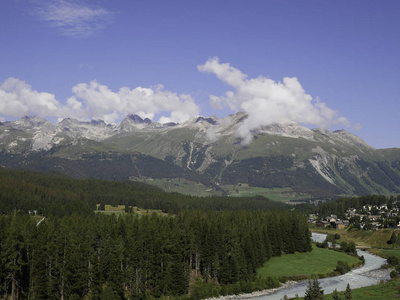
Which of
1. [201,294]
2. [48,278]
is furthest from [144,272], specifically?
[48,278]

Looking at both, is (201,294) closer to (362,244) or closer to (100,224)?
(100,224)

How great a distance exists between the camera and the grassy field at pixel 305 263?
123m

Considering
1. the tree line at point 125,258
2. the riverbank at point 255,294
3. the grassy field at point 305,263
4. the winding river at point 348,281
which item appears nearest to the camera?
the tree line at point 125,258

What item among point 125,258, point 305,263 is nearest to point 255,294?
point 125,258

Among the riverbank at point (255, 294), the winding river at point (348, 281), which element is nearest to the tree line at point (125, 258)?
the riverbank at point (255, 294)

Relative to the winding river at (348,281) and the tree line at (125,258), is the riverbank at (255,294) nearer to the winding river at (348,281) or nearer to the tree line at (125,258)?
the winding river at (348,281)

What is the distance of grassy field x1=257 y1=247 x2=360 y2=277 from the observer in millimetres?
123062

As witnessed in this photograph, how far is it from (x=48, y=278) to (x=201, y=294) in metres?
36.3

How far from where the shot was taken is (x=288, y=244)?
15438 centimetres

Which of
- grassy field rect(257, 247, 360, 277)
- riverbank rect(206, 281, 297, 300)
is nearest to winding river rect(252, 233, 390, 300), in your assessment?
riverbank rect(206, 281, 297, 300)

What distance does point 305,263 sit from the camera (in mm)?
136000

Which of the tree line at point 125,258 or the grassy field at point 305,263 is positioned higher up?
the tree line at point 125,258

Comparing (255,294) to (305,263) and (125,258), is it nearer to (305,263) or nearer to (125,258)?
(125,258)

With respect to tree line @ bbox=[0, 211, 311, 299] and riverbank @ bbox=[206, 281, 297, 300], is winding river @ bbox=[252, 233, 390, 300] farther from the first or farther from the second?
tree line @ bbox=[0, 211, 311, 299]
